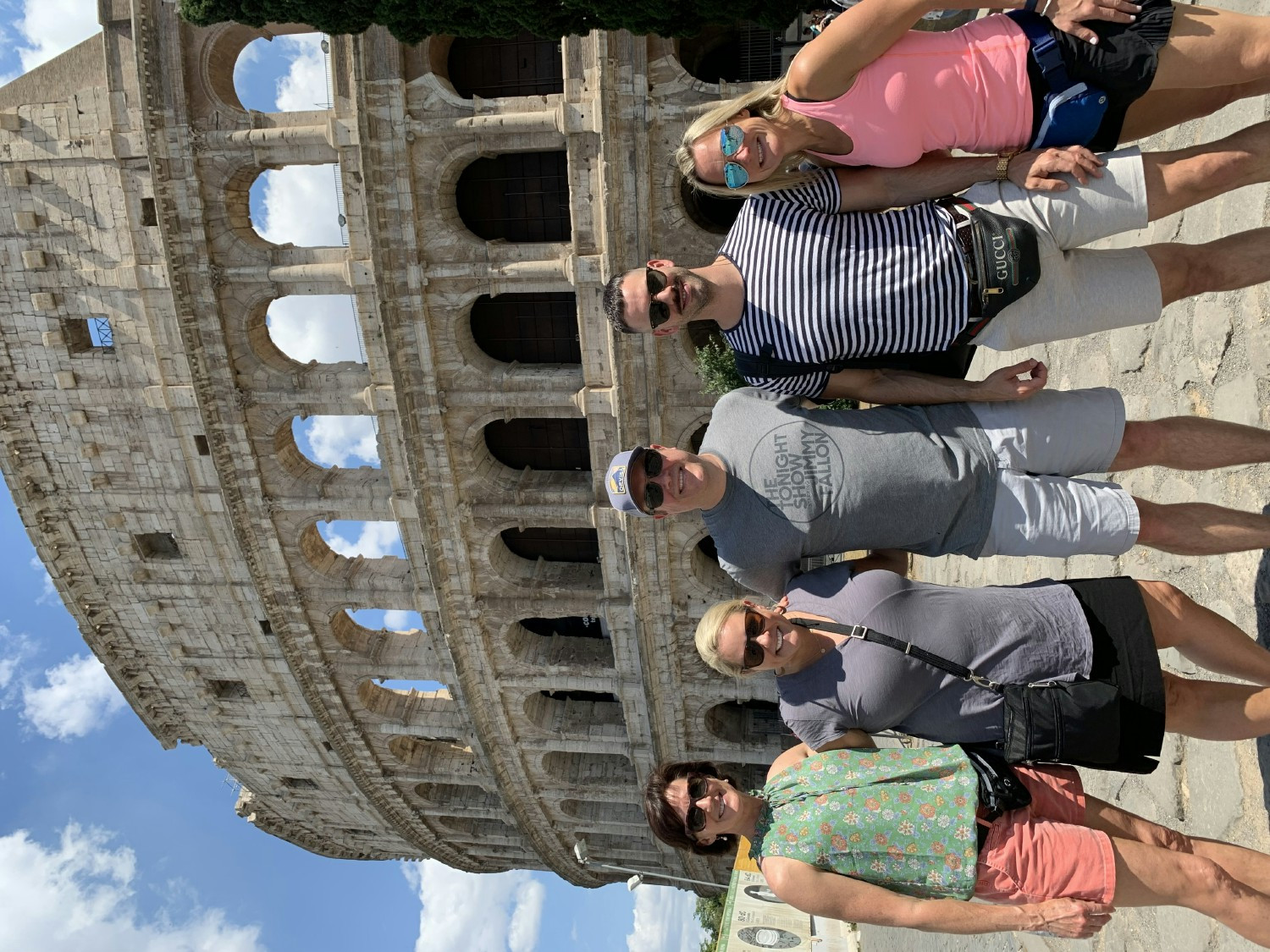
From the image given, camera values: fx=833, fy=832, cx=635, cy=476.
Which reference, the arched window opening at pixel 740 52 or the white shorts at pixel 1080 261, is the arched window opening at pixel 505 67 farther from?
the white shorts at pixel 1080 261

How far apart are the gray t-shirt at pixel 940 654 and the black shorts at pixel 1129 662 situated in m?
0.09

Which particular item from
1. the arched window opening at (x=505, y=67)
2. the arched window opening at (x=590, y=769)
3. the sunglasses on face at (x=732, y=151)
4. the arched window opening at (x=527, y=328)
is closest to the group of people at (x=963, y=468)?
the sunglasses on face at (x=732, y=151)

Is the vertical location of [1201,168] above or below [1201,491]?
above

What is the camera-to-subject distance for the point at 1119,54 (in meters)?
3.99

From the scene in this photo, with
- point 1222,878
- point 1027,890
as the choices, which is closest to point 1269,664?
point 1222,878

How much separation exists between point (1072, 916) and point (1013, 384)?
2540 mm

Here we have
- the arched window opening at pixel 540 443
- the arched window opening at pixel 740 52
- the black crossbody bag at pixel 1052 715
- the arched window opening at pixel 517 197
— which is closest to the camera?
the black crossbody bag at pixel 1052 715

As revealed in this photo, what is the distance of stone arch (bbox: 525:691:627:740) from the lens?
56.8 ft

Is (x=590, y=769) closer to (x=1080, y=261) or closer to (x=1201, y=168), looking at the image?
(x=1080, y=261)

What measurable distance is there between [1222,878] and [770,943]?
1320 cm

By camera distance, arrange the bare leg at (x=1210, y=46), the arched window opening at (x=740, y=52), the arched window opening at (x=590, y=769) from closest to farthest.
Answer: the bare leg at (x=1210, y=46) < the arched window opening at (x=740, y=52) < the arched window opening at (x=590, y=769)

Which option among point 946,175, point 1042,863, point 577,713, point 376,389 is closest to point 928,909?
point 1042,863

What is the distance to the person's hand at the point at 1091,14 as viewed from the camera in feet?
13.0

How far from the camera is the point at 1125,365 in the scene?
6352 mm
